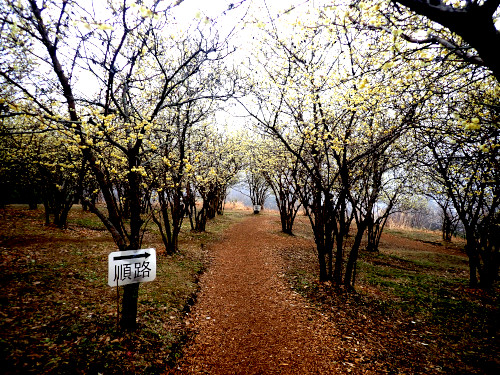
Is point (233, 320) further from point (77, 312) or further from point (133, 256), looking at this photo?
point (77, 312)

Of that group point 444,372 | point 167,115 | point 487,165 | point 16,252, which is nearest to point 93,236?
point 16,252

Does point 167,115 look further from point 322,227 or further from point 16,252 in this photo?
point 322,227

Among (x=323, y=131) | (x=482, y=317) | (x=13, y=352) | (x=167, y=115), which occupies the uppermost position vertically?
(x=167, y=115)

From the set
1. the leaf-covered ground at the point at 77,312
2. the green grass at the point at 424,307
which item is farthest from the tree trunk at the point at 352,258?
the leaf-covered ground at the point at 77,312

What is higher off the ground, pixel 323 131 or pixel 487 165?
pixel 323 131

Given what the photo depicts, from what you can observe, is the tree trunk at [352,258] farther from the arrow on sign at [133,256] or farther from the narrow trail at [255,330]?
the arrow on sign at [133,256]

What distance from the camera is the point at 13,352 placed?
4.01 metres

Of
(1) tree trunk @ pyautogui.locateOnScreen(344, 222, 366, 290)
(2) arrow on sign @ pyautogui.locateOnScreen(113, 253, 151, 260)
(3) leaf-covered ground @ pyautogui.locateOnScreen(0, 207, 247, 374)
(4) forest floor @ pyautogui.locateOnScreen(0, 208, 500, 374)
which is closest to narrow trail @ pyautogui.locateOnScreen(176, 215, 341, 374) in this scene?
(4) forest floor @ pyautogui.locateOnScreen(0, 208, 500, 374)

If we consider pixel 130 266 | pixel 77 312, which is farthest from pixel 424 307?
pixel 77 312

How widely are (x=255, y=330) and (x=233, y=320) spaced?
0.81 meters

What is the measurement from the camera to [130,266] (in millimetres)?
4840

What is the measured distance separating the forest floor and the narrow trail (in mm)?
31

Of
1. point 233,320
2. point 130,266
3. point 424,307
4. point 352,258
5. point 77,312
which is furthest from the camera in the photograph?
point 352,258

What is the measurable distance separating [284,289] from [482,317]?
6.45 m
